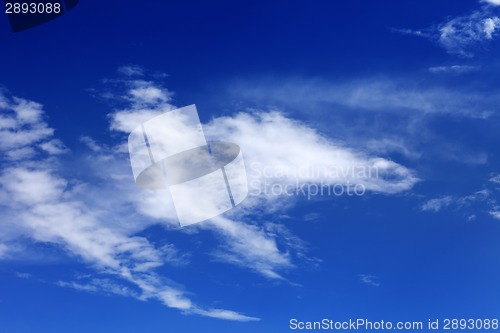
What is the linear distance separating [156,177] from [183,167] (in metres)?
1.97

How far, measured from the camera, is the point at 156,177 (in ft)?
191

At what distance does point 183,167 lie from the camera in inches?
2304
